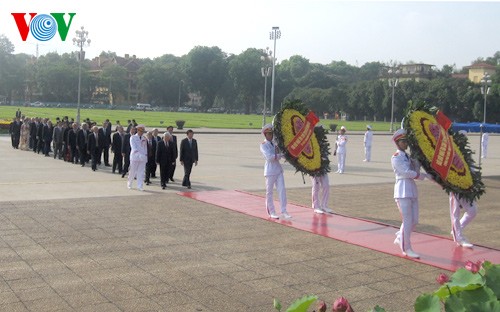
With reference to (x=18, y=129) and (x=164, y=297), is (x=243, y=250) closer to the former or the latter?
(x=164, y=297)

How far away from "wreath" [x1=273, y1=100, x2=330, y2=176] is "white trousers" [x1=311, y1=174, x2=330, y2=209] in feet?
0.49

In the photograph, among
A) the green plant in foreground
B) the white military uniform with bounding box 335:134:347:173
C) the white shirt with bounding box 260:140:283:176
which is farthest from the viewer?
the white military uniform with bounding box 335:134:347:173

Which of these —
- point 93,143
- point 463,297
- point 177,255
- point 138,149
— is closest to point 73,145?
point 93,143

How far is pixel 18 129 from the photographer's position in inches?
1024

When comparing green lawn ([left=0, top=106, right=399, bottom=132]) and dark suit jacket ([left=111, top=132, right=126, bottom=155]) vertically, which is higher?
green lawn ([left=0, top=106, right=399, bottom=132])

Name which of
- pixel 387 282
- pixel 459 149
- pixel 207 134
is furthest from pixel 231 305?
pixel 207 134

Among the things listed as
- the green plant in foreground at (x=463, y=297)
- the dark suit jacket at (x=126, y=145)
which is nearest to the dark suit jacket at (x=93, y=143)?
the dark suit jacket at (x=126, y=145)

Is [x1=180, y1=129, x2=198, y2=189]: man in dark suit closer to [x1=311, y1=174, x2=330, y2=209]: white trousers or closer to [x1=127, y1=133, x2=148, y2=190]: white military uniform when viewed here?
[x1=127, y1=133, x2=148, y2=190]: white military uniform

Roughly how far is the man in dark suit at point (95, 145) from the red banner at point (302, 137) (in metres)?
9.45

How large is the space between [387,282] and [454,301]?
17.8 feet

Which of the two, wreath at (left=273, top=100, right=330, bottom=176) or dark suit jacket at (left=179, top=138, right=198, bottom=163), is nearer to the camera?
wreath at (left=273, top=100, right=330, bottom=176)

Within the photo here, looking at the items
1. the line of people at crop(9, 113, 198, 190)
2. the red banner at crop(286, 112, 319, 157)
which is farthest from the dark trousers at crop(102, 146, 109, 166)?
the red banner at crop(286, 112, 319, 157)

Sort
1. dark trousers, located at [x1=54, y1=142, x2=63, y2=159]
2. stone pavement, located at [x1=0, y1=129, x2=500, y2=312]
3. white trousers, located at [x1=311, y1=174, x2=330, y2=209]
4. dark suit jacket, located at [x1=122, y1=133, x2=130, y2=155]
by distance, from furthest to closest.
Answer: dark trousers, located at [x1=54, y1=142, x2=63, y2=159]
dark suit jacket, located at [x1=122, y1=133, x2=130, y2=155]
white trousers, located at [x1=311, y1=174, x2=330, y2=209]
stone pavement, located at [x1=0, y1=129, x2=500, y2=312]

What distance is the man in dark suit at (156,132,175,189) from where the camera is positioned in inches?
584
